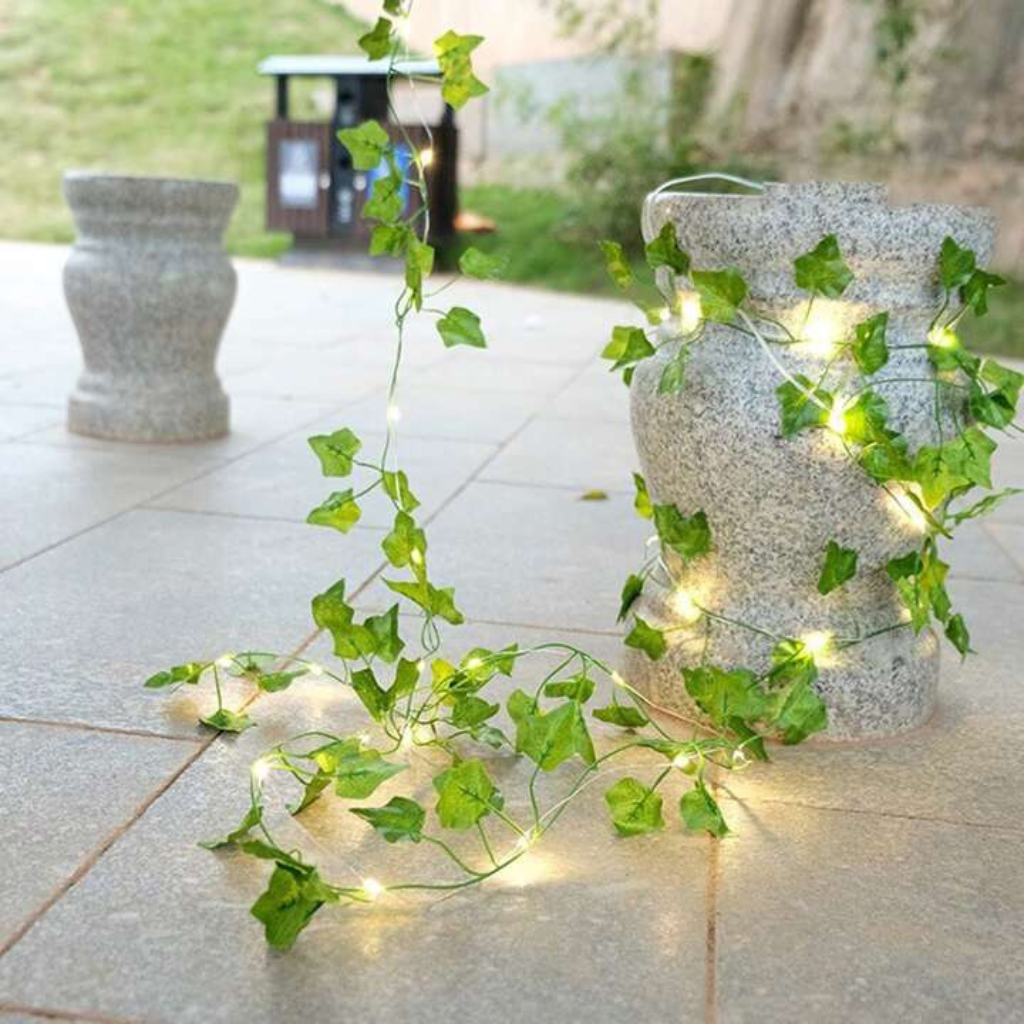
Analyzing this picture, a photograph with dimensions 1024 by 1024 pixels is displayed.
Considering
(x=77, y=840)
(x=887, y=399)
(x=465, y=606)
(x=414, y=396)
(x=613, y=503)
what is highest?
(x=887, y=399)

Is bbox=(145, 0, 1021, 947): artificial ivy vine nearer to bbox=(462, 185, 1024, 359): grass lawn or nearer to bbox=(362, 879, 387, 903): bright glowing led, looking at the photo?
bbox=(362, 879, 387, 903): bright glowing led

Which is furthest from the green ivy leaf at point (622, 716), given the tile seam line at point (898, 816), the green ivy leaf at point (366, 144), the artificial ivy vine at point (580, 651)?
the green ivy leaf at point (366, 144)

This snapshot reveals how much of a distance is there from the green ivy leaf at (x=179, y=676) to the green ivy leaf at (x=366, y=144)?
0.83 m

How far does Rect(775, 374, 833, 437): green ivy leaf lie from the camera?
1.99 m

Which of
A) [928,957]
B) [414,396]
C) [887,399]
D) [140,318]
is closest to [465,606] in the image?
[887,399]

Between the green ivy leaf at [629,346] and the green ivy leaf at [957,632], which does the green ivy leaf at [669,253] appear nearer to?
the green ivy leaf at [629,346]

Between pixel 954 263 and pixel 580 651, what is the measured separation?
79 cm

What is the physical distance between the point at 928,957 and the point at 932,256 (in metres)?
1.02

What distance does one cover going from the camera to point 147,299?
4.24m

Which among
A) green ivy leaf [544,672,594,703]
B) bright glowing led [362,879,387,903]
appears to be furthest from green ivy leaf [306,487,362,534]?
bright glowing led [362,879,387,903]

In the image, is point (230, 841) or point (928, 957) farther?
point (230, 841)

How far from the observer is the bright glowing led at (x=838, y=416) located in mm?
2004

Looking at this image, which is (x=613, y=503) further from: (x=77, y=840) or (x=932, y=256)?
(x=77, y=840)

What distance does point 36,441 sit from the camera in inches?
167
